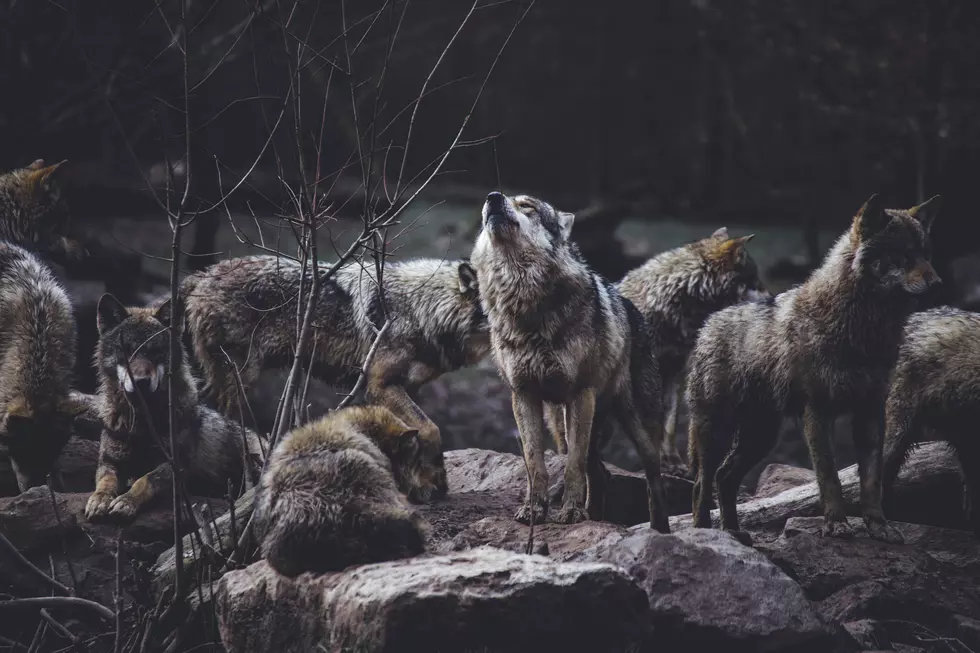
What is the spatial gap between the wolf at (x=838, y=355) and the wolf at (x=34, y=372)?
4864mm

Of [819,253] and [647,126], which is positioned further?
[647,126]

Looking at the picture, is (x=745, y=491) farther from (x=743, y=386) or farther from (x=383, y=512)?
(x=383, y=512)

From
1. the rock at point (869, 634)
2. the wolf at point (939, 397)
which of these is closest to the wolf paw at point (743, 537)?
the rock at point (869, 634)

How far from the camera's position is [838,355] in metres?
6.51

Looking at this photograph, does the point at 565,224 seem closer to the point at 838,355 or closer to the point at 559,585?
the point at 838,355

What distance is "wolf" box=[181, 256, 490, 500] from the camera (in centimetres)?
842

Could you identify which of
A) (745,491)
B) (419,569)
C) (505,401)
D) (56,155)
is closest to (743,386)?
(745,491)

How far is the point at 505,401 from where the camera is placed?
547 inches

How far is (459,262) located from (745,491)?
3.49 metres

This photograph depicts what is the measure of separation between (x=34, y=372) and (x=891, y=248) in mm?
6256

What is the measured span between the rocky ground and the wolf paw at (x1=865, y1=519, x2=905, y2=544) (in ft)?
0.25

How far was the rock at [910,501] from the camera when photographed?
24.7 feet

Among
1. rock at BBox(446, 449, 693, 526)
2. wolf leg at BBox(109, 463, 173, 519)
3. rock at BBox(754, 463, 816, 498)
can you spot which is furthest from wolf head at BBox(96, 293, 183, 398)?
rock at BBox(754, 463, 816, 498)

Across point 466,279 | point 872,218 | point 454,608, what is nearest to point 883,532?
point 872,218
